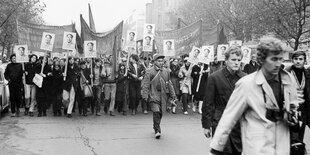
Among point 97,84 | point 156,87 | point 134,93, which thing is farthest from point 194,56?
point 156,87

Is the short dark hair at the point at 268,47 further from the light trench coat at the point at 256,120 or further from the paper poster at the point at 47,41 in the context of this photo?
the paper poster at the point at 47,41

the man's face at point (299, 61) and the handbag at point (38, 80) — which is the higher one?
the man's face at point (299, 61)

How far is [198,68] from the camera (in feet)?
47.1

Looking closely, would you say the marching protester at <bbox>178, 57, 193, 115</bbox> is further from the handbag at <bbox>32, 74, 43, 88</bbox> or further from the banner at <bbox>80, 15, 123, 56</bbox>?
the handbag at <bbox>32, 74, 43, 88</bbox>

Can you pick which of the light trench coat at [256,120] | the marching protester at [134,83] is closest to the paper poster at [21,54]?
the marching protester at [134,83]

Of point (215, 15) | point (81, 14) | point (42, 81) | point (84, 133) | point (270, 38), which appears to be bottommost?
point (84, 133)

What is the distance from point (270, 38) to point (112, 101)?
32.2ft

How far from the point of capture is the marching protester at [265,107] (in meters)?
3.26

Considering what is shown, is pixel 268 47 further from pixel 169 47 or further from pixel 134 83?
pixel 169 47

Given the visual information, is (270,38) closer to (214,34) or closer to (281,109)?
(281,109)

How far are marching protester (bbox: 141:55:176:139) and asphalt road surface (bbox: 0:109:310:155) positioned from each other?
1.73 feet

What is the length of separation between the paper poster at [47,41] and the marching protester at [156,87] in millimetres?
4866

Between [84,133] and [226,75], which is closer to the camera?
[226,75]

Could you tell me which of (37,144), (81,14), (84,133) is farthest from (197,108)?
(37,144)
